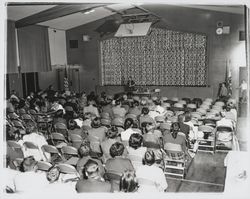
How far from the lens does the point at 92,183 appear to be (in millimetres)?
3322

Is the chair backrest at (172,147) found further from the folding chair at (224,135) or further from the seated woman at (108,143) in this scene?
the folding chair at (224,135)

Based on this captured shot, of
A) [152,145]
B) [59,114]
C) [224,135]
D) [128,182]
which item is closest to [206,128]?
[224,135]

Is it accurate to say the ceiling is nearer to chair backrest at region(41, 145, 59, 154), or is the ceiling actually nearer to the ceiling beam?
the ceiling beam

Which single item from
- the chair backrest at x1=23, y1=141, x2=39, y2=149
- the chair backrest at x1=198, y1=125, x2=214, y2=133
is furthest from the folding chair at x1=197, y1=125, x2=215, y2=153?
the chair backrest at x1=23, y1=141, x2=39, y2=149

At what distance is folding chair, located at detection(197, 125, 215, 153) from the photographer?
6293 mm

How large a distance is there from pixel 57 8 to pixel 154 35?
6.62 meters

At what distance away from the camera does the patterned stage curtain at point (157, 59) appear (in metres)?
13.6

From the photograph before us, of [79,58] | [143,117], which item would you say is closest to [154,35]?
[79,58]

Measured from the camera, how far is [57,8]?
8695mm

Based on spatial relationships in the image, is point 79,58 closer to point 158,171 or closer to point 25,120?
point 25,120

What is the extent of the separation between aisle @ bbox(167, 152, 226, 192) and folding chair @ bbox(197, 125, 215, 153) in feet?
1.37

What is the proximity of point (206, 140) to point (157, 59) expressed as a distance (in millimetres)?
8525

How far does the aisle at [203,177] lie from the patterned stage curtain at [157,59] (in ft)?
27.1

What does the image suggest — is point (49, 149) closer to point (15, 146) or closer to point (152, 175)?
point (15, 146)
